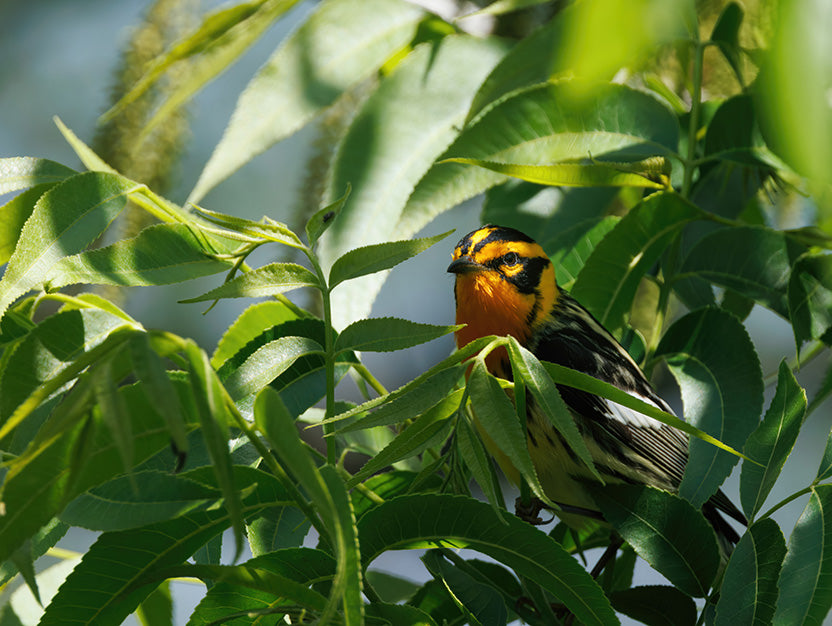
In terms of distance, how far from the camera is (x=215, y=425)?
706 mm

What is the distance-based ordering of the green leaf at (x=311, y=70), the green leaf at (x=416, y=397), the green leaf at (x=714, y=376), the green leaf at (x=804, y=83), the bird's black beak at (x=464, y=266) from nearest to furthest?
the green leaf at (x=804, y=83) < the green leaf at (x=416, y=397) < the green leaf at (x=714, y=376) < the green leaf at (x=311, y=70) < the bird's black beak at (x=464, y=266)

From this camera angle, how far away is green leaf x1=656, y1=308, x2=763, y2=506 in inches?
56.2

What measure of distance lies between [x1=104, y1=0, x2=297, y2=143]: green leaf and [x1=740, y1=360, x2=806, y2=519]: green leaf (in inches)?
49.5

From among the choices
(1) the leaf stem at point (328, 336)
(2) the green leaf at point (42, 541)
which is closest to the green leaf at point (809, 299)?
(1) the leaf stem at point (328, 336)

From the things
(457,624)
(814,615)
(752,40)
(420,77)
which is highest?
(752,40)

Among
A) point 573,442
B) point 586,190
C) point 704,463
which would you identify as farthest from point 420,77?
point 573,442

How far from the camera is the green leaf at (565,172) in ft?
3.99

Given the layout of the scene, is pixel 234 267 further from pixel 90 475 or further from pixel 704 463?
pixel 704 463

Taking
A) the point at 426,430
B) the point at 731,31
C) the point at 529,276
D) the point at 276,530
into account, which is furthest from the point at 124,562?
the point at 731,31

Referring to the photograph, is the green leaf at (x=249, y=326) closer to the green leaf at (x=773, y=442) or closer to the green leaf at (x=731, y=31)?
the green leaf at (x=773, y=442)

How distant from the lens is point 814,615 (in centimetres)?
104

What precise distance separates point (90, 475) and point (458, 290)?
140 centimetres

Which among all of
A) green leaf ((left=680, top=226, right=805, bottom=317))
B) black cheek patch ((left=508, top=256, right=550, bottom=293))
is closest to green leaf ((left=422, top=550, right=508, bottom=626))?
green leaf ((left=680, top=226, right=805, bottom=317))

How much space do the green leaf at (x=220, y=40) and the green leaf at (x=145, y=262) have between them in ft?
2.58
